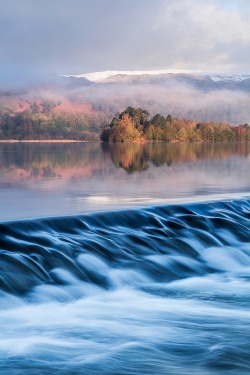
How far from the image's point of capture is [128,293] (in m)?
6.41

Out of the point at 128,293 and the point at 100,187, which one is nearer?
the point at 128,293

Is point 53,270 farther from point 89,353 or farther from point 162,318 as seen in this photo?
point 89,353

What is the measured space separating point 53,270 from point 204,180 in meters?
6.82

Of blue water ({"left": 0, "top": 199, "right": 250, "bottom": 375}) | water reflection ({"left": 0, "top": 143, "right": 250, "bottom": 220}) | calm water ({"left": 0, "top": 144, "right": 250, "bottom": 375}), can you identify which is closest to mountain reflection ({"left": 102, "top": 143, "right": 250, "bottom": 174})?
water reflection ({"left": 0, "top": 143, "right": 250, "bottom": 220})

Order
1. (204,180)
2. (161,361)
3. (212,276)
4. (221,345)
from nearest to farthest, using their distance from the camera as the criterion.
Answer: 1. (161,361)
2. (221,345)
3. (212,276)
4. (204,180)

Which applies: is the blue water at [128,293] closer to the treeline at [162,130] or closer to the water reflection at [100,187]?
the water reflection at [100,187]

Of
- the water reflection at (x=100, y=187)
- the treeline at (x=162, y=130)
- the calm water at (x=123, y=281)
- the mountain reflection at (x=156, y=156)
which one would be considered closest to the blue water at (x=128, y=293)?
the calm water at (x=123, y=281)

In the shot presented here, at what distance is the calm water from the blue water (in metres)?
0.01

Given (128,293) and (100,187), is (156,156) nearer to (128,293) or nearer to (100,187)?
(100,187)

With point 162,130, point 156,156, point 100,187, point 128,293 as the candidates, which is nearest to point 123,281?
point 128,293

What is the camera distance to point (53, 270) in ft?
20.9

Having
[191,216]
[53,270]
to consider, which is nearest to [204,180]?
[191,216]

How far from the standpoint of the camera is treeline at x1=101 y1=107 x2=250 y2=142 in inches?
2009

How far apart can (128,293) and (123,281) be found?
0.22 m
